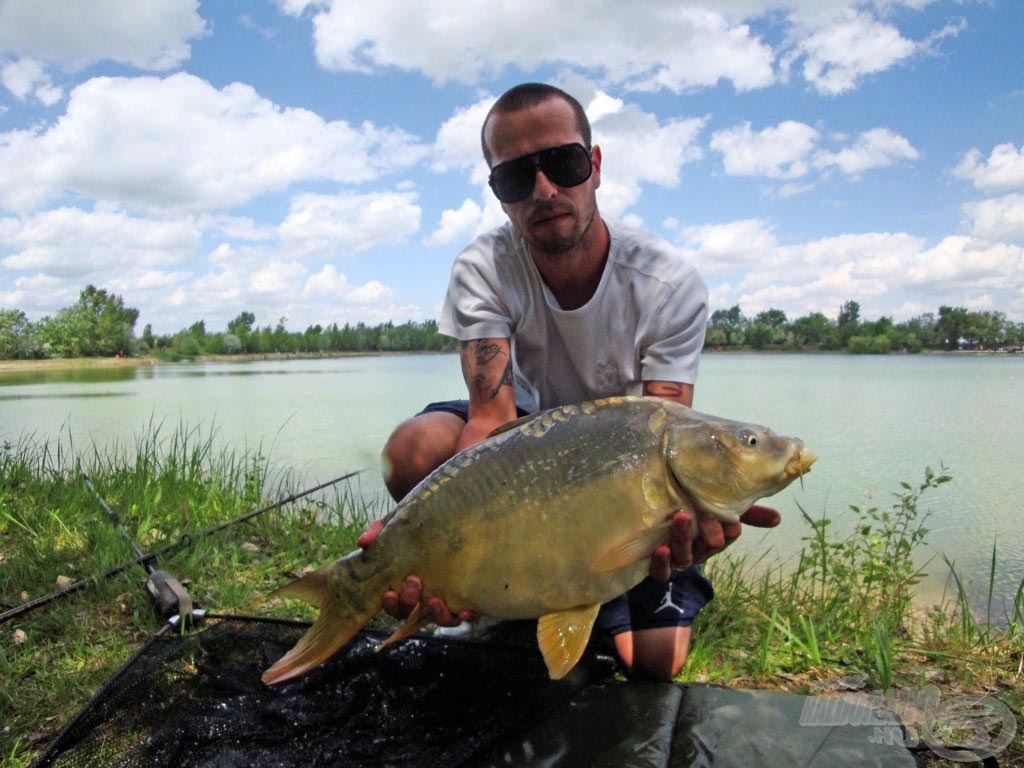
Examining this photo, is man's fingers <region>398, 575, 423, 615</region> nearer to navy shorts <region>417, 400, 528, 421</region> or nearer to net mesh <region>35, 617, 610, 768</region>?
net mesh <region>35, 617, 610, 768</region>

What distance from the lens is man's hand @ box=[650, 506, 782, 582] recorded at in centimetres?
123

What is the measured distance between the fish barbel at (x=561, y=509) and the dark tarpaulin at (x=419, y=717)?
133mm

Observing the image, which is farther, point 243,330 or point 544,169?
point 243,330

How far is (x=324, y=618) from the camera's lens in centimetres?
136

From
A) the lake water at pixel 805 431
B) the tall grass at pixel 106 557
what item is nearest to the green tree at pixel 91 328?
the lake water at pixel 805 431

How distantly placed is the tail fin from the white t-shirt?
81 centimetres

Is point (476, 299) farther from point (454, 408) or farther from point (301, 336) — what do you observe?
point (301, 336)

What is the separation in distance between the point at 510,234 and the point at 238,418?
7.02m

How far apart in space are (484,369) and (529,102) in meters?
0.69

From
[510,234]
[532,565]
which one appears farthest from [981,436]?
[532,565]

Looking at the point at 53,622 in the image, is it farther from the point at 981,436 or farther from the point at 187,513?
the point at 981,436

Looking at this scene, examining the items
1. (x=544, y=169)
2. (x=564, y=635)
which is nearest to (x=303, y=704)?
(x=564, y=635)

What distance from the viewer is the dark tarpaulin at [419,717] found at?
3.99ft
